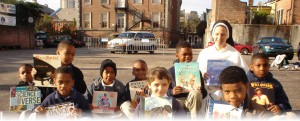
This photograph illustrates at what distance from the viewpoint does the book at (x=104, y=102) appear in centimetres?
381

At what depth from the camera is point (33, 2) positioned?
1193 inches

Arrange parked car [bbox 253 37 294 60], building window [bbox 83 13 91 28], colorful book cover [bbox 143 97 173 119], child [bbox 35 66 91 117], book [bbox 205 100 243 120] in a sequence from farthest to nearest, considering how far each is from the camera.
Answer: building window [bbox 83 13 91 28] → parked car [bbox 253 37 294 60] → child [bbox 35 66 91 117] → colorful book cover [bbox 143 97 173 119] → book [bbox 205 100 243 120]

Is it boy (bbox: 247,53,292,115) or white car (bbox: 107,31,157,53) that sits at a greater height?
white car (bbox: 107,31,157,53)

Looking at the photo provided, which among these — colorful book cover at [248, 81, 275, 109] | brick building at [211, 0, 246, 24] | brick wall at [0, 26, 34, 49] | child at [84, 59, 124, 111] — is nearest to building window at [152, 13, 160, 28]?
brick building at [211, 0, 246, 24]

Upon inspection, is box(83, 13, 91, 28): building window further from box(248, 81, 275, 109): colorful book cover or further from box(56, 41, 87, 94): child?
box(248, 81, 275, 109): colorful book cover

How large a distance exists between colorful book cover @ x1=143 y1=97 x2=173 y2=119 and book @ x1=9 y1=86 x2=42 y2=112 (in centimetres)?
168

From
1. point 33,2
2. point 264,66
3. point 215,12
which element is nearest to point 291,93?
point 264,66

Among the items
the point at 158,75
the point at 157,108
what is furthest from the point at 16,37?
the point at 157,108

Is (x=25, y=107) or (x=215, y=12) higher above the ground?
(x=215, y=12)

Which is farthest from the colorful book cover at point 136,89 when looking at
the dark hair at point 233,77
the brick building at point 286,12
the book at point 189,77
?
the brick building at point 286,12

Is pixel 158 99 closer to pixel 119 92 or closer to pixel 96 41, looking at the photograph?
pixel 119 92

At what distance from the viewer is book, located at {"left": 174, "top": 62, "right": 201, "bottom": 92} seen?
3.72 meters

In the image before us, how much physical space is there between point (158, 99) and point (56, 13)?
2641 inches

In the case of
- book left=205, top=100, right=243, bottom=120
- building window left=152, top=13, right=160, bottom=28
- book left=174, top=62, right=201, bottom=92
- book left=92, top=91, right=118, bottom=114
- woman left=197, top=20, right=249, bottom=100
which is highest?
building window left=152, top=13, right=160, bottom=28
